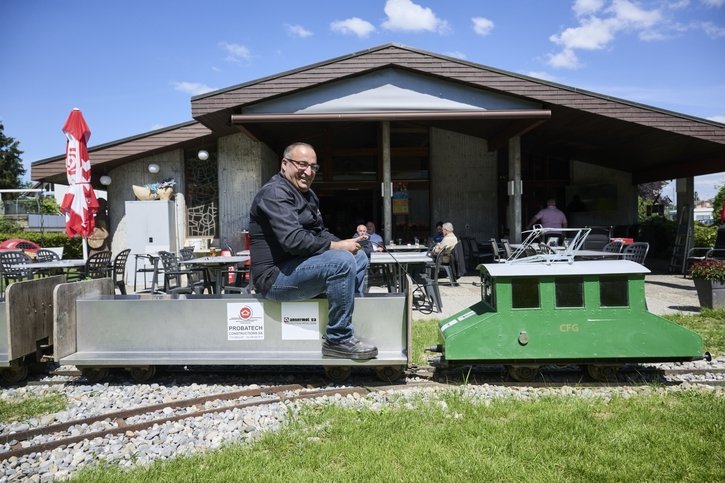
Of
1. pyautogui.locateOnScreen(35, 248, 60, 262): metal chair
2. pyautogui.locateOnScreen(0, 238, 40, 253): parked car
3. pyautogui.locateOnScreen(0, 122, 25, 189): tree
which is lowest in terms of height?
pyautogui.locateOnScreen(35, 248, 60, 262): metal chair

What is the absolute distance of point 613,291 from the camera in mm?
3938

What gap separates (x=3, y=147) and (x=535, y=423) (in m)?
63.6

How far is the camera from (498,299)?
13.1 ft

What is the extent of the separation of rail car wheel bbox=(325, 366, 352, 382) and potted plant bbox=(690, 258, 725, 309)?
18.9 feet

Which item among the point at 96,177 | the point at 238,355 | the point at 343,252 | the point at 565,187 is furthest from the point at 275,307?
the point at 565,187

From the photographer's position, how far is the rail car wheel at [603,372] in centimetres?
415

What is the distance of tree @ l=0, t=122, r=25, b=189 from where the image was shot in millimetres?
50312

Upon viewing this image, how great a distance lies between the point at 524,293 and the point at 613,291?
0.71 m

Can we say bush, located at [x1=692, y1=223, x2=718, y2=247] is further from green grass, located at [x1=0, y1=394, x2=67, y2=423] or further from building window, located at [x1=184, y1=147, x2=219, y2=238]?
green grass, located at [x1=0, y1=394, x2=67, y2=423]

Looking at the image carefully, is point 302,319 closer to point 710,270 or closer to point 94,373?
point 94,373

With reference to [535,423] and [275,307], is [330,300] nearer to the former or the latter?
[275,307]

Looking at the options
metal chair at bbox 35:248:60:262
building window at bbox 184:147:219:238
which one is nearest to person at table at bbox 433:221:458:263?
building window at bbox 184:147:219:238

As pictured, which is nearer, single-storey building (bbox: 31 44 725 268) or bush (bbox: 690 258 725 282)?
bush (bbox: 690 258 725 282)

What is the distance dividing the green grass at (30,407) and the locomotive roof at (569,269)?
3.66 meters
